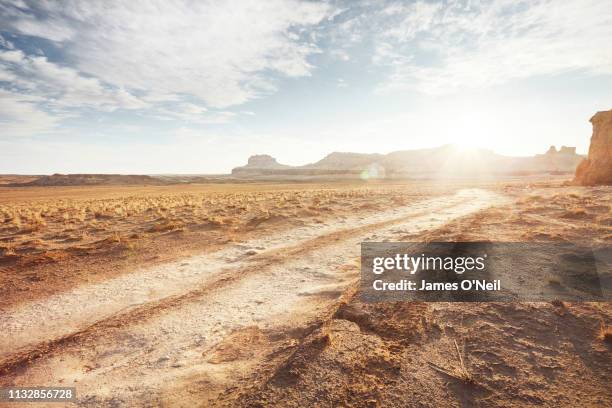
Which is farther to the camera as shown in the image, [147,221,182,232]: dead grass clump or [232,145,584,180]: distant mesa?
[232,145,584,180]: distant mesa

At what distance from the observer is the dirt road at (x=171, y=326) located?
4504 millimetres

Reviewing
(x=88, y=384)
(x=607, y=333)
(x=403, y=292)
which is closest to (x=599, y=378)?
(x=607, y=333)

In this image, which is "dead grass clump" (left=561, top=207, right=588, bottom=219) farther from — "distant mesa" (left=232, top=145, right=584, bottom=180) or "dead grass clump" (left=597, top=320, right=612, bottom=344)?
"distant mesa" (left=232, top=145, right=584, bottom=180)

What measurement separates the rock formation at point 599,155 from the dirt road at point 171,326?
36.3 metres

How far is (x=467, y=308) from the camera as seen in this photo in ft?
19.3

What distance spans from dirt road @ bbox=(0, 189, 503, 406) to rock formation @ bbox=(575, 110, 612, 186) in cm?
3630

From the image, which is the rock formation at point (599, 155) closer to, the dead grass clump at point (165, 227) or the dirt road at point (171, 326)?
the dirt road at point (171, 326)

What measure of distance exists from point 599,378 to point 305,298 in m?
4.91

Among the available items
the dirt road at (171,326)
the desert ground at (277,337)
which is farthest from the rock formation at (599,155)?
the dirt road at (171,326)

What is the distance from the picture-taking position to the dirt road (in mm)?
4504

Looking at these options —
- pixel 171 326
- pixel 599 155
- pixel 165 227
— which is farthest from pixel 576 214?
pixel 599 155

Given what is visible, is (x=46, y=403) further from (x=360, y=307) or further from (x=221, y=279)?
(x=360, y=307)

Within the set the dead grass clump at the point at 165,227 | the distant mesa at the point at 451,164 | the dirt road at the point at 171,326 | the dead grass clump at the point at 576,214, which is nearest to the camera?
the dirt road at the point at 171,326

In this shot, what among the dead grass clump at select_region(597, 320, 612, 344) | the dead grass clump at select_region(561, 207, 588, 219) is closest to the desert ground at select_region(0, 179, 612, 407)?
the dead grass clump at select_region(597, 320, 612, 344)
